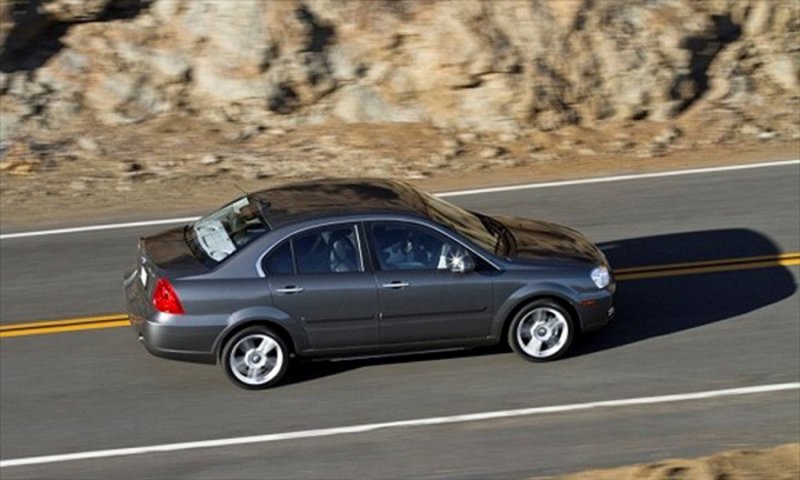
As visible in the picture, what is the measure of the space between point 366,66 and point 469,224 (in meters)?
8.14

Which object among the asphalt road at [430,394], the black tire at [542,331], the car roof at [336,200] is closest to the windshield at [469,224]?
the car roof at [336,200]

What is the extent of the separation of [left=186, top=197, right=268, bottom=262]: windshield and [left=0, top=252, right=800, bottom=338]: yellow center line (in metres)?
1.55

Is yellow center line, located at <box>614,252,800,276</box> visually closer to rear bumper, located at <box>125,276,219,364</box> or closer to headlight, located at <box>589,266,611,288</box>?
headlight, located at <box>589,266,611,288</box>

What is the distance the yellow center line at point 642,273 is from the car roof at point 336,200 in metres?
2.19

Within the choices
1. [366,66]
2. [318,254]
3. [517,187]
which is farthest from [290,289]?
[366,66]

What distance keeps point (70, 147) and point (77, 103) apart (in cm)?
95

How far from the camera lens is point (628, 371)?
12.6 meters

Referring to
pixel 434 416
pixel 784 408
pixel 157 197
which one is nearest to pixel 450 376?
pixel 434 416

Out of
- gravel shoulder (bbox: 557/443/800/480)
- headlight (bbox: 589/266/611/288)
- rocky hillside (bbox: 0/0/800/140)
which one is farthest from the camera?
rocky hillside (bbox: 0/0/800/140)

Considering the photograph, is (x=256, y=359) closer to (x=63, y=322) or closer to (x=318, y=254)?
(x=318, y=254)

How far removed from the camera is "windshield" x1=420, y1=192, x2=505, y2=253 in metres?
12.6

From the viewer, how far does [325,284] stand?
12.2 meters

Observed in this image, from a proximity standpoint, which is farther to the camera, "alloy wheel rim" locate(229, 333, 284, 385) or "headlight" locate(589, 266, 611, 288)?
"headlight" locate(589, 266, 611, 288)

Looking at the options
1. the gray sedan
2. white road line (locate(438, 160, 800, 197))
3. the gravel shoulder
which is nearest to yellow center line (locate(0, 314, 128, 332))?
the gray sedan
